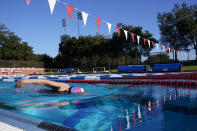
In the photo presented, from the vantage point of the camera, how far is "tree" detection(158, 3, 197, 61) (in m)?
23.9

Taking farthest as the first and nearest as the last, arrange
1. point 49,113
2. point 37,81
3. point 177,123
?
1. point 37,81
2. point 49,113
3. point 177,123

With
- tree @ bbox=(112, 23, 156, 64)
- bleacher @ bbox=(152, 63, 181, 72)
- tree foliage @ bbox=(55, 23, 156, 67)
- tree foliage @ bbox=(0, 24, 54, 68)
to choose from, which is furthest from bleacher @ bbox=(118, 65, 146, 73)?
tree foliage @ bbox=(0, 24, 54, 68)

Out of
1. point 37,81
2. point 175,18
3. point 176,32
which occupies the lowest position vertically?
point 37,81

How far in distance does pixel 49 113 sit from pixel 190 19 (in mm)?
25135

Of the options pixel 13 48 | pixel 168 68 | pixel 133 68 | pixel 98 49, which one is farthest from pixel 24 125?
pixel 13 48

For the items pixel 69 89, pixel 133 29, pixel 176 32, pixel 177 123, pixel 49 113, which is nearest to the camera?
pixel 177 123

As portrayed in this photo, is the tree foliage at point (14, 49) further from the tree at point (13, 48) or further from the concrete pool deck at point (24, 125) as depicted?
the concrete pool deck at point (24, 125)

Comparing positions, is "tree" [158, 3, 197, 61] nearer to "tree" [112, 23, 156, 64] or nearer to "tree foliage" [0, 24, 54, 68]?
"tree" [112, 23, 156, 64]

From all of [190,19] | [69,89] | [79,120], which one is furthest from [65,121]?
[190,19]

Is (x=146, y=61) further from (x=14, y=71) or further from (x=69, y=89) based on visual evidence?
(x=14, y=71)

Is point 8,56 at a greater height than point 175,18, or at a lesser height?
lesser

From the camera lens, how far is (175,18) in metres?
25.8

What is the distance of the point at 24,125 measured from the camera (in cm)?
227

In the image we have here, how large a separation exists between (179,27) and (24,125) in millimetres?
26432
